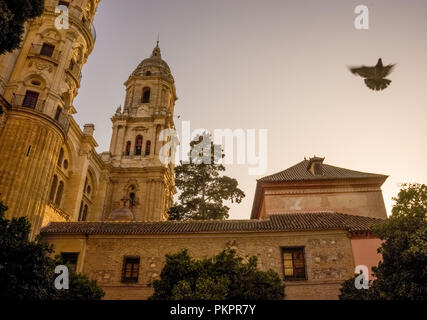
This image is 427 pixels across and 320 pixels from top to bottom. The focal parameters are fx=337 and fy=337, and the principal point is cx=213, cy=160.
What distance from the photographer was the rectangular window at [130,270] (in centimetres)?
1715

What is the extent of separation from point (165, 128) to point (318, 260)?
29833mm

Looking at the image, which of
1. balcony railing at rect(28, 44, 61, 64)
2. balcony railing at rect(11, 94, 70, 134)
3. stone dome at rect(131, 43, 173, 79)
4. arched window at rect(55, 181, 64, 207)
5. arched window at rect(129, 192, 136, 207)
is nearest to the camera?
balcony railing at rect(11, 94, 70, 134)

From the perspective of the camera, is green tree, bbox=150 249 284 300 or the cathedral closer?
green tree, bbox=150 249 284 300

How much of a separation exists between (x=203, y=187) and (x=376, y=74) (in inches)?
912

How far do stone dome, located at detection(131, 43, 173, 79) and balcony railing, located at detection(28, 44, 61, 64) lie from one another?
22.8 meters

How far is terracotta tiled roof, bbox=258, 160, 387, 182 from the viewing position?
2295 centimetres

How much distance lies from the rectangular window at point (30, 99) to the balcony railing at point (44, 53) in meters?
2.83

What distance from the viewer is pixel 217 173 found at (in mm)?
33438

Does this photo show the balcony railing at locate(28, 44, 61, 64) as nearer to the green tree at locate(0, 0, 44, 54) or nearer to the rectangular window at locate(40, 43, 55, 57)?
the rectangular window at locate(40, 43, 55, 57)

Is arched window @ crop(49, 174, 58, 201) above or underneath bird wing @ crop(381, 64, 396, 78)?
above

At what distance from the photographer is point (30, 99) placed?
22.0 metres

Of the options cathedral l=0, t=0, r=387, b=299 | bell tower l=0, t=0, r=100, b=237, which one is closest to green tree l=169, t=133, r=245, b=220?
cathedral l=0, t=0, r=387, b=299

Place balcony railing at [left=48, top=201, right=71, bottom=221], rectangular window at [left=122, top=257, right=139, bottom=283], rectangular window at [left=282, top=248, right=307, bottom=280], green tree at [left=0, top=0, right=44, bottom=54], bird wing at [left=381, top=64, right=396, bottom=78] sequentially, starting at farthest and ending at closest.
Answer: balcony railing at [left=48, top=201, right=71, bottom=221]
rectangular window at [left=122, top=257, right=139, bottom=283]
rectangular window at [left=282, top=248, right=307, bottom=280]
bird wing at [left=381, top=64, right=396, bottom=78]
green tree at [left=0, top=0, right=44, bottom=54]

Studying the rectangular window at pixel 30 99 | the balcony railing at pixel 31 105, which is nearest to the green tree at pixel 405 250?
the balcony railing at pixel 31 105
